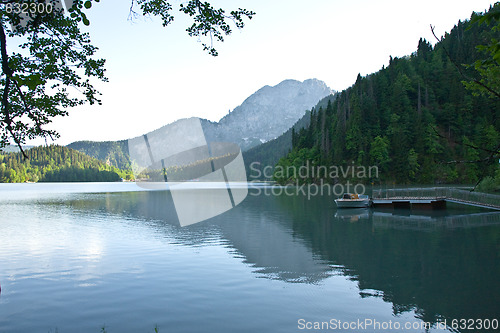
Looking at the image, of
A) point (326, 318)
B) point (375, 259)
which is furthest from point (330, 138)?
point (326, 318)

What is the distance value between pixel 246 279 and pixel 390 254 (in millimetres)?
11711

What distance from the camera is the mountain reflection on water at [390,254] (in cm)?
1517

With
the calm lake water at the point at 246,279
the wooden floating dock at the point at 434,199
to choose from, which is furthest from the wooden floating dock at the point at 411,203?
Result: the calm lake water at the point at 246,279

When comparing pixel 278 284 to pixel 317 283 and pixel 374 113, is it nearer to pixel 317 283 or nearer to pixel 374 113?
pixel 317 283

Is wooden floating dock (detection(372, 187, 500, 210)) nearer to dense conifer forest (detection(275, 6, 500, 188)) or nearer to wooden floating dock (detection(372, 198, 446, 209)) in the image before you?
wooden floating dock (detection(372, 198, 446, 209))

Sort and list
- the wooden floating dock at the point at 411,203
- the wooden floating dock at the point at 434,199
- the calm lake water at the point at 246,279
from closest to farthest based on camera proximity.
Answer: the calm lake water at the point at 246,279
the wooden floating dock at the point at 434,199
the wooden floating dock at the point at 411,203

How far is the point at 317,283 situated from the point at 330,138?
152866 millimetres

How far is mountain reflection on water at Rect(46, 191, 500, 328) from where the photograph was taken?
15170mm

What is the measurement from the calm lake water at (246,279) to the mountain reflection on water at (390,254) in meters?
0.10

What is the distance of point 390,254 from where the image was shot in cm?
2411

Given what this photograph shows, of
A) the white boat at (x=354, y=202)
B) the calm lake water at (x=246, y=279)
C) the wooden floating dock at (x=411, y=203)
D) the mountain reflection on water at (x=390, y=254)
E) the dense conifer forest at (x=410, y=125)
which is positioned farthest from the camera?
the dense conifer forest at (x=410, y=125)

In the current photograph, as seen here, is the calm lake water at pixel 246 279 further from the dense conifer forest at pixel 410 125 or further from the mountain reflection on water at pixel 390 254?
the dense conifer forest at pixel 410 125

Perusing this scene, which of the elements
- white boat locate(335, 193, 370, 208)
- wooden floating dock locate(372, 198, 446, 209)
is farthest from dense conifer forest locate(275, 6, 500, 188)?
white boat locate(335, 193, 370, 208)

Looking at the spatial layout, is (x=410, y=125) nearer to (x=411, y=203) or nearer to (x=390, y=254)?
(x=411, y=203)
